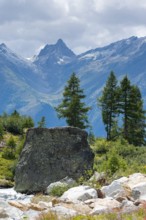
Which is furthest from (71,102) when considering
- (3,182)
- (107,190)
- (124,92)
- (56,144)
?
(107,190)

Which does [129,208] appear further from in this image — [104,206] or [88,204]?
[88,204]

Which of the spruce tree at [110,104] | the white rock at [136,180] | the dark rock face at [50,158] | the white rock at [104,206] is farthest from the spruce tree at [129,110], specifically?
the white rock at [104,206]

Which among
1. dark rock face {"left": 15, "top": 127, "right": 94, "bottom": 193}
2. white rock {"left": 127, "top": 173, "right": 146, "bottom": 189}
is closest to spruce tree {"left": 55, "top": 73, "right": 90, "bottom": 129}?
dark rock face {"left": 15, "top": 127, "right": 94, "bottom": 193}

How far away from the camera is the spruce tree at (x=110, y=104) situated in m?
66.7

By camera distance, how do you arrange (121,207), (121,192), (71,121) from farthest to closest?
1. (71,121)
2. (121,192)
3. (121,207)

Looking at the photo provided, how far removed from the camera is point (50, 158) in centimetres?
3266

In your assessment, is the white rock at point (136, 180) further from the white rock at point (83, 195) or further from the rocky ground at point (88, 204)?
the white rock at point (83, 195)

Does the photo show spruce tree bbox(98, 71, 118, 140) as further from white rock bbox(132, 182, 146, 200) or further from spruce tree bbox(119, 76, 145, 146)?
white rock bbox(132, 182, 146, 200)

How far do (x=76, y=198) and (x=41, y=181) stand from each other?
53.7ft

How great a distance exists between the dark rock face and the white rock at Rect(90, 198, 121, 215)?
57.4 feet

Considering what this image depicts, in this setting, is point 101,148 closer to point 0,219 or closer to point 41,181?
point 41,181

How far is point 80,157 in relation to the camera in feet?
108

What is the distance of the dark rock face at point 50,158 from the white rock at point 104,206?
17.5 meters

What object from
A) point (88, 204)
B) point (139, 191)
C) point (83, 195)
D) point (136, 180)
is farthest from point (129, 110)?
point (88, 204)
